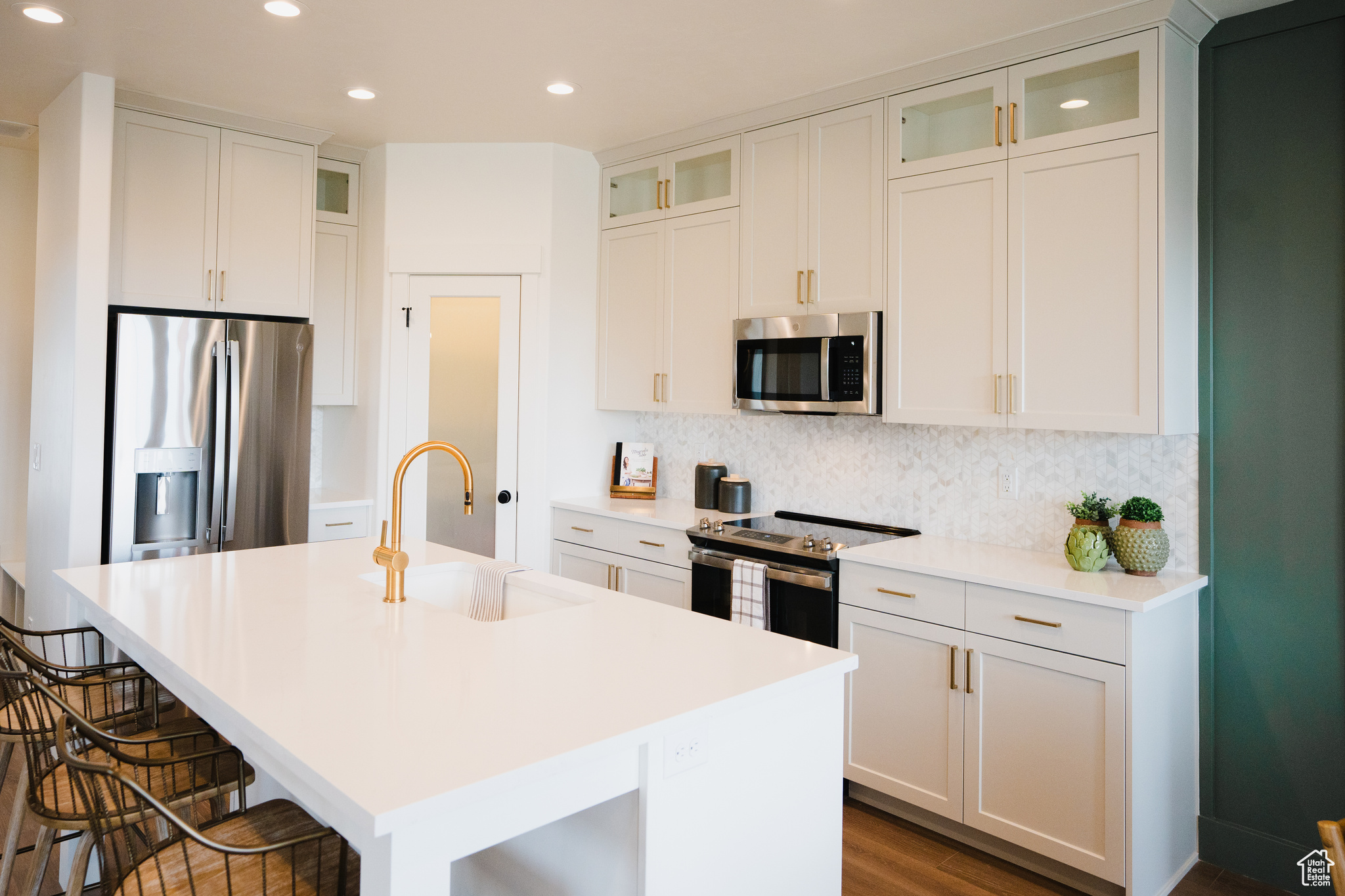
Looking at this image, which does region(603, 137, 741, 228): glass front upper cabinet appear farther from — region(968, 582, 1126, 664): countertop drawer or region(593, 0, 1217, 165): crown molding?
region(968, 582, 1126, 664): countertop drawer

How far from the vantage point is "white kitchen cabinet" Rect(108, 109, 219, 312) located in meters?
3.57

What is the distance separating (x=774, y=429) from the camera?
400cm

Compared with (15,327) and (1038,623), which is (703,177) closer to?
(1038,623)

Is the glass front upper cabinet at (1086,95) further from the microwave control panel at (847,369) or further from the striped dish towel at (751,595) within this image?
the striped dish towel at (751,595)

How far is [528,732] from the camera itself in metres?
1.33

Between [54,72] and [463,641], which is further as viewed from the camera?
[54,72]

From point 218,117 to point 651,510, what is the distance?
2.61 m

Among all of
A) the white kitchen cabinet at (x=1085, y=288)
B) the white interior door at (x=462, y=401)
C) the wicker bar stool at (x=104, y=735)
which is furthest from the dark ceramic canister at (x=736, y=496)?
the wicker bar stool at (x=104, y=735)

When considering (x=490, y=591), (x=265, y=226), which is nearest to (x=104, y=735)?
(x=490, y=591)

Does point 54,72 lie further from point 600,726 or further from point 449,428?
point 600,726

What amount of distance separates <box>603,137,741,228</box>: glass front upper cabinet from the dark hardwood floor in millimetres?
2592

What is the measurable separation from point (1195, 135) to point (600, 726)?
8.78ft

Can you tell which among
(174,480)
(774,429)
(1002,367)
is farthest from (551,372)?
(1002,367)

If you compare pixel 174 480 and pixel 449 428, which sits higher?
pixel 449 428
